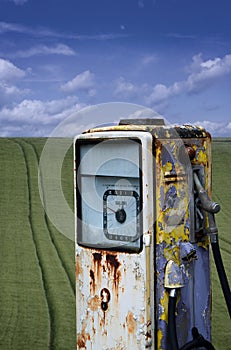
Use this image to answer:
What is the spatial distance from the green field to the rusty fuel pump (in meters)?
1.30

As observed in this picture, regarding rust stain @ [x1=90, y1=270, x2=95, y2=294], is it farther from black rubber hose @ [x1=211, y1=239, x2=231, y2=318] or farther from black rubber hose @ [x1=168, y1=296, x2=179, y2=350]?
black rubber hose @ [x1=211, y1=239, x2=231, y2=318]

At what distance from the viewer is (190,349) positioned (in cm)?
381

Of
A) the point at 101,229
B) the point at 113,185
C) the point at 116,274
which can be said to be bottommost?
the point at 116,274

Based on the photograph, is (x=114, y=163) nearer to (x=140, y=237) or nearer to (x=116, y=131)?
(x=116, y=131)

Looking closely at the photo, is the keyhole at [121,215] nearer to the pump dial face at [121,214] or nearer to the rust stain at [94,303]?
the pump dial face at [121,214]

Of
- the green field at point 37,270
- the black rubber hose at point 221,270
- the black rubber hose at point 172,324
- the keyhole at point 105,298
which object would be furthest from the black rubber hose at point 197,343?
the green field at point 37,270

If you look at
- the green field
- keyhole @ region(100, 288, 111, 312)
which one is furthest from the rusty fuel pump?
the green field

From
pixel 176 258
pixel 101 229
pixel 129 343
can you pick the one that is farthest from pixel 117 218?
pixel 129 343

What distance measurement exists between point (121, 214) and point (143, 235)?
23cm

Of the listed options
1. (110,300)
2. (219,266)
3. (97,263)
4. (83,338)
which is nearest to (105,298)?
(110,300)

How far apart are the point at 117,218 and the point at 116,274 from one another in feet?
1.06

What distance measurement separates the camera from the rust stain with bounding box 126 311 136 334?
375 centimetres

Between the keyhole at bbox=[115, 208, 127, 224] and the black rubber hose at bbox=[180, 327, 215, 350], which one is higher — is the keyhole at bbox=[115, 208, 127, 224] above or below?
above

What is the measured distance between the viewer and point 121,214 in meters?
3.83
